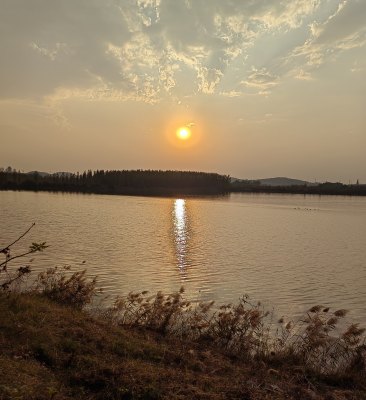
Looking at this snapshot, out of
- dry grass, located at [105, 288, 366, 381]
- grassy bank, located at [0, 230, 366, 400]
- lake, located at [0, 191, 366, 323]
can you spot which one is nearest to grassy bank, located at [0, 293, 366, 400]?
grassy bank, located at [0, 230, 366, 400]

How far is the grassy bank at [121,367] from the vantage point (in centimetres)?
661

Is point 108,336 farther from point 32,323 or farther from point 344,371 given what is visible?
point 344,371

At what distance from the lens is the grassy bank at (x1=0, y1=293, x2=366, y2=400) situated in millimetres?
6613

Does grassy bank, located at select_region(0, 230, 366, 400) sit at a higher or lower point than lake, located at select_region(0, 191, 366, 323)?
higher

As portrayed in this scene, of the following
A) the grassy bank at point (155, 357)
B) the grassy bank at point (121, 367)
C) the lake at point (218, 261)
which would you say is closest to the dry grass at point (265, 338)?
the grassy bank at point (155, 357)

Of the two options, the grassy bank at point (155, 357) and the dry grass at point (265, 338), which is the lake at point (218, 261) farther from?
the grassy bank at point (155, 357)

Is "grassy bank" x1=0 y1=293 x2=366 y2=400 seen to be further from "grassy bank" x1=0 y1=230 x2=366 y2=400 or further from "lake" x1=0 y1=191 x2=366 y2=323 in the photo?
"lake" x1=0 y1=191 x2=366 y2=323

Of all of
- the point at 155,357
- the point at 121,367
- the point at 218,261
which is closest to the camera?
the point at 121,367

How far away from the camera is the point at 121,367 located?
748 cm

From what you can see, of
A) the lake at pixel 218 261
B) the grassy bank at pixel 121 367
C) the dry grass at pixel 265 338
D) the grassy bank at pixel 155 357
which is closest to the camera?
the grassy bank at pixel 121 367

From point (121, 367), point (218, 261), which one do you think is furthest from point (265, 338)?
point (218, 261)

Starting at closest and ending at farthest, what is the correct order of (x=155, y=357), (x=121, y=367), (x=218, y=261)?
(x=121, y=367)
(x=155, y=357)
(x=218, y=261)

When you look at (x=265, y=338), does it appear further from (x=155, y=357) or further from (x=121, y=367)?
(x=121, y=367)

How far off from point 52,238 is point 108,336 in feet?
82.0
